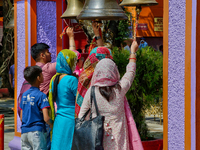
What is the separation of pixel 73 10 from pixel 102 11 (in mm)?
1393

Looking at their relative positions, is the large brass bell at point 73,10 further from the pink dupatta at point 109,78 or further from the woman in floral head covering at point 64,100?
the pink dupatta at point 109,78

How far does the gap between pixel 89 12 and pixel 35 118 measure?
1342 mm

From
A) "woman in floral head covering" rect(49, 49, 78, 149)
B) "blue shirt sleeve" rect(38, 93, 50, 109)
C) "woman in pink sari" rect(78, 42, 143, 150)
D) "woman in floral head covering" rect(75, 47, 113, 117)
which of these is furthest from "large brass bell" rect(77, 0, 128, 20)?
"blue shirt sleeve" rect(38, 93, 50, 109)

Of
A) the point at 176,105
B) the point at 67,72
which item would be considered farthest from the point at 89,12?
the point at 176,105

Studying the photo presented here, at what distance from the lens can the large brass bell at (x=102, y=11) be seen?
443cm

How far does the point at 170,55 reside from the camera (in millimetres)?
3445

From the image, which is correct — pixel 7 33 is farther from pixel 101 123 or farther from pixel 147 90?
pixel 101 123

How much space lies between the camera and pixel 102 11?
4.45 m

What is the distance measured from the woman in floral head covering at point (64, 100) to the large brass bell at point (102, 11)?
1.77ft

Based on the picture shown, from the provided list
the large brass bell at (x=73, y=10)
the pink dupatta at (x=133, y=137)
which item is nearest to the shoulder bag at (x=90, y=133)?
the pink dupatta at (x=133, y=137)

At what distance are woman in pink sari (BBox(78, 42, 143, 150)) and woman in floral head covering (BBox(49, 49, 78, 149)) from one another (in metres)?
0.77

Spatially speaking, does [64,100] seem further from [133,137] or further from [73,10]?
[73,10]

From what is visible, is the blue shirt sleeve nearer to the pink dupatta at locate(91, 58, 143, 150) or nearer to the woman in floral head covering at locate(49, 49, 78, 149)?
the woman in floral head covering at locate(49, 49, 78, 149)

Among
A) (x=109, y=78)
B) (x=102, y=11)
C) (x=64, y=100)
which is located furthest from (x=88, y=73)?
(x=102, y=11)
